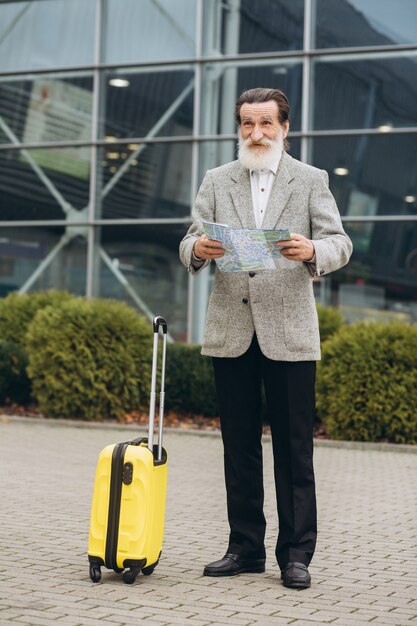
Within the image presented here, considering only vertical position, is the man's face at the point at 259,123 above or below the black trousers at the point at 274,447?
above

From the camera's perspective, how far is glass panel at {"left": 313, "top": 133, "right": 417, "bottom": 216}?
17125mm

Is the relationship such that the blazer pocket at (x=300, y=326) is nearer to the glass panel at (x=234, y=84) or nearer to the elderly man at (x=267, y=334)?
the elderly man at (x=267, y=334)

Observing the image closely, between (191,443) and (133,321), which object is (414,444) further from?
(133,321)

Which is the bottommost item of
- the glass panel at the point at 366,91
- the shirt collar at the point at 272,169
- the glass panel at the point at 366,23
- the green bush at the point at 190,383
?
the green bush at the point at 190,383

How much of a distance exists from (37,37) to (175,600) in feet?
52.9

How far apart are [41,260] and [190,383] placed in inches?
234

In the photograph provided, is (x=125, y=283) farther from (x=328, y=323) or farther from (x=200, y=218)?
(x=200, y=218)

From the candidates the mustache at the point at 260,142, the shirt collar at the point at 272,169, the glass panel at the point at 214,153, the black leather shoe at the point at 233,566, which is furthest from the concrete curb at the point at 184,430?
the mustache at the point at 260,142

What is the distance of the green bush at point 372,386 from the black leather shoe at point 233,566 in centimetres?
703

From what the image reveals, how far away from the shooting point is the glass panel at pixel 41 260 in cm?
1906

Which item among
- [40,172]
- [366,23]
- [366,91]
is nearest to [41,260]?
[40,172]

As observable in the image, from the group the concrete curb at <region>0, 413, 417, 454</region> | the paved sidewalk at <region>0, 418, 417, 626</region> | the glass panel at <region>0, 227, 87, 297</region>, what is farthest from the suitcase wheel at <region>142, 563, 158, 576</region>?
the glass panel at <region>0, 227, 87, 297</region>

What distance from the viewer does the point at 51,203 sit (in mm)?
19250

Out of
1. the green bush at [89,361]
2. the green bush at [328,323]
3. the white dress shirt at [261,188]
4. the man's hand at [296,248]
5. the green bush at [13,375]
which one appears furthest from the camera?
the green bush at [13,375]
